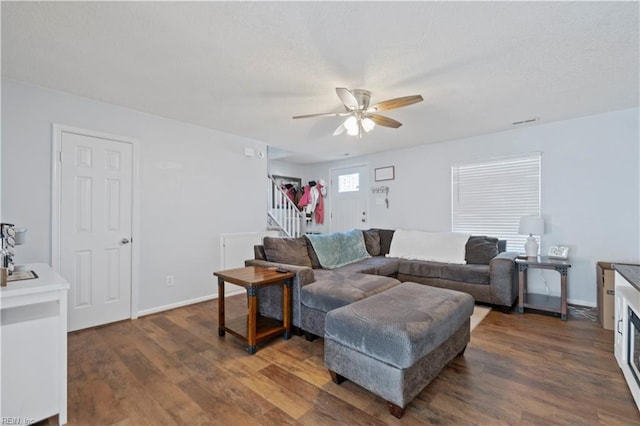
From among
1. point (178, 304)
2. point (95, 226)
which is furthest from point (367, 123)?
point (178, 304)

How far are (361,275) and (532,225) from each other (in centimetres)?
232

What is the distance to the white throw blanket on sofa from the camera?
4.16 m

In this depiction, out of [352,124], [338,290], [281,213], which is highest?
[352,124]

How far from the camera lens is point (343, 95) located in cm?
239

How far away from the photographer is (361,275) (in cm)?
316

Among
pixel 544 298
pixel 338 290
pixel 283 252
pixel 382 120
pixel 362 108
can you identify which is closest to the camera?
pixel 338 290

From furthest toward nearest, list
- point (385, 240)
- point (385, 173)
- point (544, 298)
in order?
point (385, 173) → point (385, 240) → point (544, 298)

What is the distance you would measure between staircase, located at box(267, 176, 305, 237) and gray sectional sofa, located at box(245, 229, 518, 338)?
1714 mm

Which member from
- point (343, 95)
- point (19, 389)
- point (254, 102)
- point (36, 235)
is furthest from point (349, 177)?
point (19, 389)

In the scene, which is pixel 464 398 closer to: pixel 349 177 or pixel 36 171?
pixel 36 171

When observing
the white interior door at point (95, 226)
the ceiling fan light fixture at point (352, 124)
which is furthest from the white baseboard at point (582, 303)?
the white interior door at point (95, 226)

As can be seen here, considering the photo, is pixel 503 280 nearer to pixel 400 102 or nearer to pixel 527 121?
pixel 527 121

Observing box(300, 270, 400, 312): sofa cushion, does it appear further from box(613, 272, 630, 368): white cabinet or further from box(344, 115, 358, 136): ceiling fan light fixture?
box(613, 272, 630, 368): white cabinet

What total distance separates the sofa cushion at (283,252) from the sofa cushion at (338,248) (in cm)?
25
